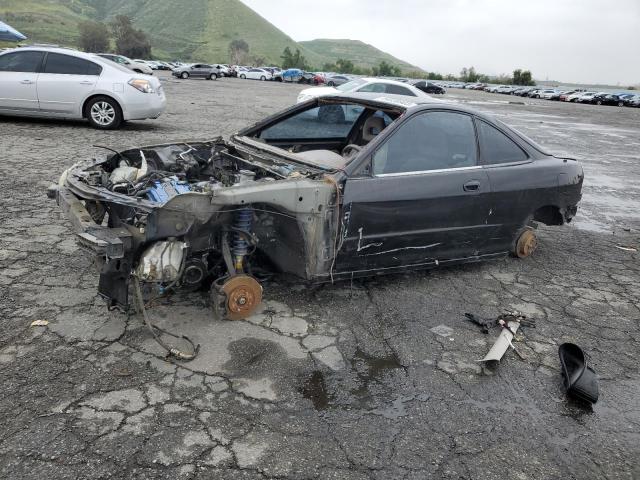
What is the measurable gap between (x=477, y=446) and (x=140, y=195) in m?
2.64

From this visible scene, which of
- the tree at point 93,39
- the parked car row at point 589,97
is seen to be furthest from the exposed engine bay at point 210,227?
the tree at point 93,39

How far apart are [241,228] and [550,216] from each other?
3.21m

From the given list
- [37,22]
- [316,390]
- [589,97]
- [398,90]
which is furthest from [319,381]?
[37,22]

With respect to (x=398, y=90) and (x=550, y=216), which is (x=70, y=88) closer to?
(x=398, y=90)

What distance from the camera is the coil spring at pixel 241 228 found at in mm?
3242

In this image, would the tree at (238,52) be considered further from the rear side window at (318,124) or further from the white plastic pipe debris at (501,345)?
the white plastic pipe debris at (501,345)

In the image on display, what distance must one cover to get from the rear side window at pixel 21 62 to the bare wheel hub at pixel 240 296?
8230 millimetres

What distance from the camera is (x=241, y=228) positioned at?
327cm

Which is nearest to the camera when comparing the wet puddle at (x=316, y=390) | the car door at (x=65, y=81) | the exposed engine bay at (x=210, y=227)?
the wet puddle at (x=316, y=390)

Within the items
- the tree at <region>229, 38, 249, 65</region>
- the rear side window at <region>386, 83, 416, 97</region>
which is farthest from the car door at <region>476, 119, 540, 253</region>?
the tree at <region>229, 38, 249, 65</region>

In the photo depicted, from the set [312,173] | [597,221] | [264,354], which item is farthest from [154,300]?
[597,221]

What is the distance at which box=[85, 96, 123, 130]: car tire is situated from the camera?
954 centimetres

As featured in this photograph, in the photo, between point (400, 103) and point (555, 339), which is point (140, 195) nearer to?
point (400, 103)

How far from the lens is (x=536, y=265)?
4797 mm
